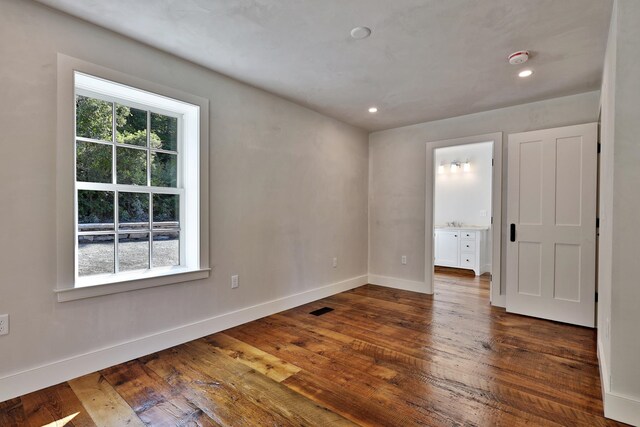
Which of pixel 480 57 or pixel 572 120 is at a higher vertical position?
pixel 480 57

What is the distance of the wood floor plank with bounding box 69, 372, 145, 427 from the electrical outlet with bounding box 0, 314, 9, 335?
1.71 feet

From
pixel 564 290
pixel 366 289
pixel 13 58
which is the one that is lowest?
pixel 366 289

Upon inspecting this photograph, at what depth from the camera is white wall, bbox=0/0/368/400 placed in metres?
1.96

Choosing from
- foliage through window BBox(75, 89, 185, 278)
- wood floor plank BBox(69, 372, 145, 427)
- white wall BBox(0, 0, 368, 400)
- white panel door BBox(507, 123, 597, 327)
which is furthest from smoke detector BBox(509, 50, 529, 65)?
wood floor plank BBox(69, 372, 145, 427)

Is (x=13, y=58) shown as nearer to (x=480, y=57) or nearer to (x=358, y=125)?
(x=480, y=57)

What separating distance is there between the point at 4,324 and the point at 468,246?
6.29 metres

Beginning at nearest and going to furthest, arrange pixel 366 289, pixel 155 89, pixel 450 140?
pixel 155 89, pixel 450 140, pixel 366 289

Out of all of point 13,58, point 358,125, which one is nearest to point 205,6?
point 13,58

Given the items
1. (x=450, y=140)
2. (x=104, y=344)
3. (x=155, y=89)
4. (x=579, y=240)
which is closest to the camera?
(x=104, y=344)

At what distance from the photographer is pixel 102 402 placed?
1.91 metres

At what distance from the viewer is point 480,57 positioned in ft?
8.66

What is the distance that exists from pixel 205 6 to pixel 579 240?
4026 mm

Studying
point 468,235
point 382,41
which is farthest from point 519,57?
Result: point 468,235

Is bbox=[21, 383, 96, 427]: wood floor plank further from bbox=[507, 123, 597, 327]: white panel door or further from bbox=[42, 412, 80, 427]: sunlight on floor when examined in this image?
bbox=[507, 123, 597, 327]: white panel door
